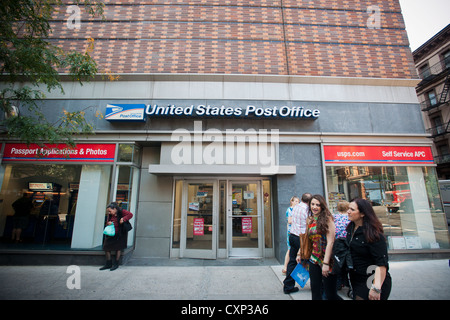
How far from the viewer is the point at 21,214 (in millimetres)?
6285

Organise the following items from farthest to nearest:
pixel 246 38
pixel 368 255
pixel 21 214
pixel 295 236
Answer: pixel 246 38 → pixel 21 214 → pixel 295 236 → pixel 368 255

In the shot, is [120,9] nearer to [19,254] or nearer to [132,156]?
[132,156]

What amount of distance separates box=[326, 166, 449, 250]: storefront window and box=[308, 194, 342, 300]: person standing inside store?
3.69 meters

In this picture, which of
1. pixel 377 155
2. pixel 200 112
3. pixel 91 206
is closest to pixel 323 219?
pixel 200 112

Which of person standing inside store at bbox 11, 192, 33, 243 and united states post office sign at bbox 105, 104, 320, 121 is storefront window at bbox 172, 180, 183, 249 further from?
person standing inside store at bbox 11, 192, 33, 243

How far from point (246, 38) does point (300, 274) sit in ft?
25.6

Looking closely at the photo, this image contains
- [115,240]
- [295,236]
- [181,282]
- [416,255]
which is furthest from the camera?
[416,255]

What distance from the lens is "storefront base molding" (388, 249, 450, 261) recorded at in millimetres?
5801

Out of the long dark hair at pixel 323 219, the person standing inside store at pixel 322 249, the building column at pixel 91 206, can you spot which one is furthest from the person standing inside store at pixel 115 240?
the long dark hair at pixel 323 219

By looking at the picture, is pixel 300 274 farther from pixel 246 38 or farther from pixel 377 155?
pixel 246 38

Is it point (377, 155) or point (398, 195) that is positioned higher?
point (377, 155)

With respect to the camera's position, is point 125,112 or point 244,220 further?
point 244,220

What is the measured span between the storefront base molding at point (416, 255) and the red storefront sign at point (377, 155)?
2.78 metres
